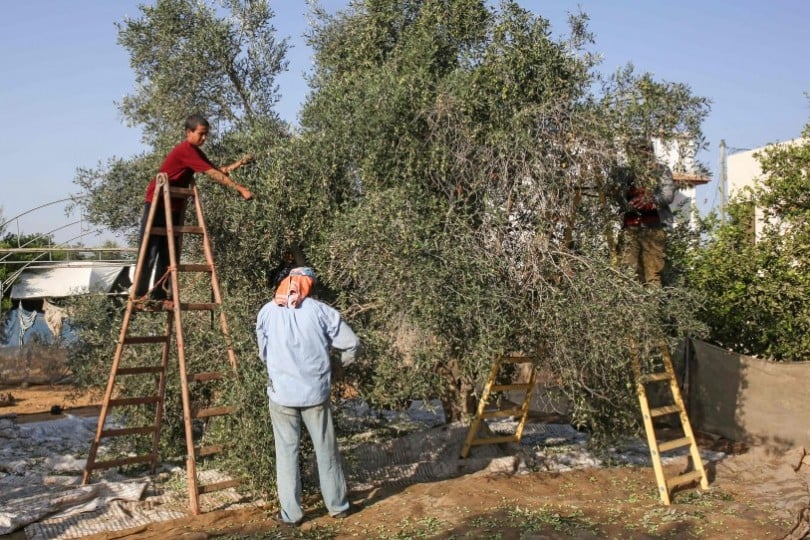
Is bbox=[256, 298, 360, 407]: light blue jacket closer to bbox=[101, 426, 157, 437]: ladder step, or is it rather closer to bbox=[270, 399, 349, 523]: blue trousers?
bbox=[270, 399, 349, 523]: blue trousers

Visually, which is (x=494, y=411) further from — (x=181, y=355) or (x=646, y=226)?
(x=181, y=355)

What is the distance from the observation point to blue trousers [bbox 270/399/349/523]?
6.88 meters

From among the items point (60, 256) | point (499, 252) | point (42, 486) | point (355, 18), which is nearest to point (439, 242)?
point (499, 252)

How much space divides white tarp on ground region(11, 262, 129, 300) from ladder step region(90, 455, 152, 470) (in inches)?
666

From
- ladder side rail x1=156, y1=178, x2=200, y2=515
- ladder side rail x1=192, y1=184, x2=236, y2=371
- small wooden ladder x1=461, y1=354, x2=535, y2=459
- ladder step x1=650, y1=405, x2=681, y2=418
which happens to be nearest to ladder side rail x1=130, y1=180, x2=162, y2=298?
ladder side rail x1=156, y1=178, x2=200, y2=515

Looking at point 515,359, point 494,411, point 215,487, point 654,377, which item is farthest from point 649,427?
point 215,487

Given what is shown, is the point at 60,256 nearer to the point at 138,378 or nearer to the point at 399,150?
the point at 138,378

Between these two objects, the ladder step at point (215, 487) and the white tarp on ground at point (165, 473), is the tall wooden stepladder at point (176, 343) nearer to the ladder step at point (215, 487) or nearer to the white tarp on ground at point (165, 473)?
the ladder step at point (215, 487)

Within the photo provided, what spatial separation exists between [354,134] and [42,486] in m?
4.59

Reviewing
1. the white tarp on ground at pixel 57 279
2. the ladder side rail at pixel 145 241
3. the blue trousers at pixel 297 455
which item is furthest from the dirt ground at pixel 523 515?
the white tarp on ground at pixel 57 279

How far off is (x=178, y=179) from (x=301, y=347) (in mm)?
2106

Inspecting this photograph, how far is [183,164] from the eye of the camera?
765cm

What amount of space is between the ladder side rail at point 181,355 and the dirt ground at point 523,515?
0.27 meters

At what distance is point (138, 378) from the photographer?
9148mm
